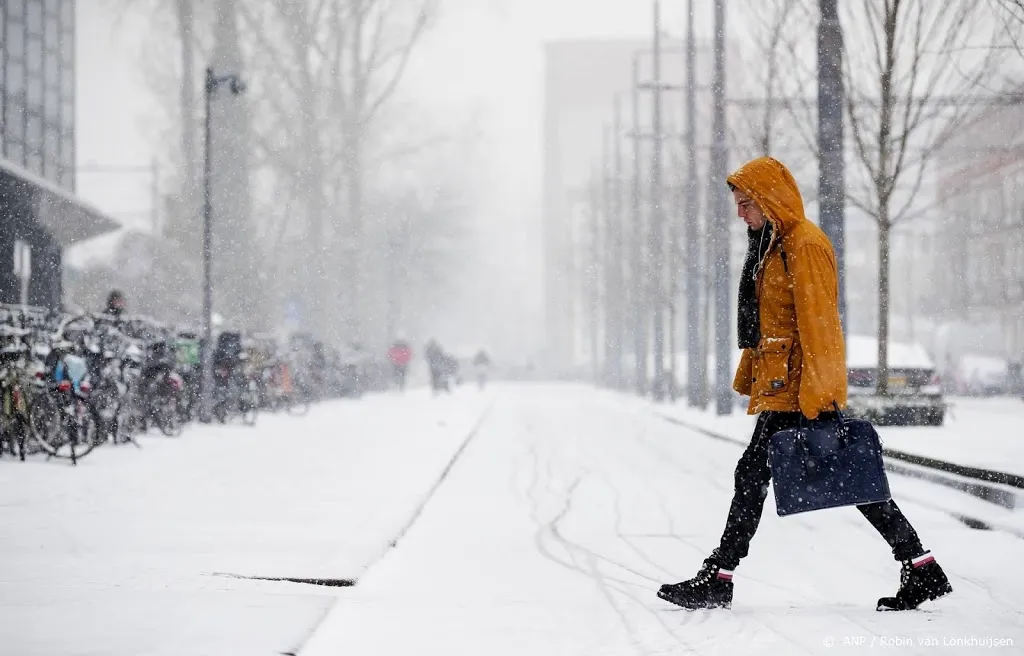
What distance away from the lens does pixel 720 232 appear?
82.2 ft

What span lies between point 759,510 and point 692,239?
2412 cm

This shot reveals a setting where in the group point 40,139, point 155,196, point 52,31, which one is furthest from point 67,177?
point 155,196

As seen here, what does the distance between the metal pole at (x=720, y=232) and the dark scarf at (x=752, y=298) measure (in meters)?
19.3

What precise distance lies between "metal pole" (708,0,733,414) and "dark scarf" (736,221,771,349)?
759 inches

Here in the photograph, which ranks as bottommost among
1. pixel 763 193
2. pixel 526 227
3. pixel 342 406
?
pixel 342 406

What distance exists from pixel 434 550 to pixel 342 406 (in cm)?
2298

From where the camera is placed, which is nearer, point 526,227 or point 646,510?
point 646,510

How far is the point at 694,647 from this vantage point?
465 centimetres

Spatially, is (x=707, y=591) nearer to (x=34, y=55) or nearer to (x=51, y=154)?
(x=34, y=55)

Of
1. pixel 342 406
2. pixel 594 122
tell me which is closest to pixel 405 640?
pixel 342 406

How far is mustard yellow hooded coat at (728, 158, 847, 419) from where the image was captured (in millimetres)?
4973

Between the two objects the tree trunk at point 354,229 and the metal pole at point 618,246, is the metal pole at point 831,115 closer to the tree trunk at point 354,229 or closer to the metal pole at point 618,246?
the tree trunk at point 354,229

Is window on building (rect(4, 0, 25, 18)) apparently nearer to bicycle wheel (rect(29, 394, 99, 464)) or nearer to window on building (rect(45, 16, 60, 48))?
window on building (rect(45, 16, 60, 48))

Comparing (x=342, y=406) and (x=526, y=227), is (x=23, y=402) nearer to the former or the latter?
(x=342, y=406)
